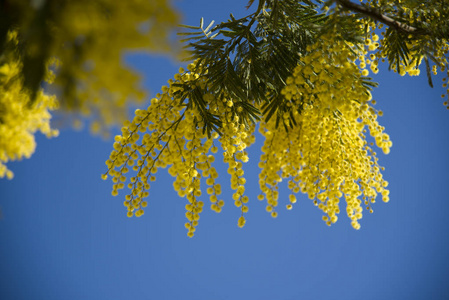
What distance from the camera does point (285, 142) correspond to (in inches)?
66.1

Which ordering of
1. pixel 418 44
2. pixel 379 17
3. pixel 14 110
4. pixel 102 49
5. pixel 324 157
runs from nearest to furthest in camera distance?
pixel 102 49 → pixel 14 110 → pixel 379 17 → pixel 418 44 → pixel 324 157

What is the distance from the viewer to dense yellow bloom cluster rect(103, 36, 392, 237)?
4.01 ft

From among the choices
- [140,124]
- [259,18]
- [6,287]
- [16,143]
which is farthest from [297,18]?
[6,287]

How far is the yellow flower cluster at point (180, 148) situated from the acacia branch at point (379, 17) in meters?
0.50

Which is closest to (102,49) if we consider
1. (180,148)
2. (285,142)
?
(180,148)

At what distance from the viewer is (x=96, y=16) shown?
42cm

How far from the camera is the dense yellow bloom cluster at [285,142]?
1.22 meters

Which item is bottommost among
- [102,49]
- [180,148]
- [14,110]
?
[102,49]

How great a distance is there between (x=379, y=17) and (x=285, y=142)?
2.20 ft

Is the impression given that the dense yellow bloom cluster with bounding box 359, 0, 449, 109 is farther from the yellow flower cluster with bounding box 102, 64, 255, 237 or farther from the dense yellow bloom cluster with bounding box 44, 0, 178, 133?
the dense yellow bloom cluster with bounding box 44, 0, 178, 133

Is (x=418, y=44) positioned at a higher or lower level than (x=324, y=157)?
higher

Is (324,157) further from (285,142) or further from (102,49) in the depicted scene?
(102,49)

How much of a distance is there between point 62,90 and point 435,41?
4.40ft

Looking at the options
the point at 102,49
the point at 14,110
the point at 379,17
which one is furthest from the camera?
the point at 379,17
